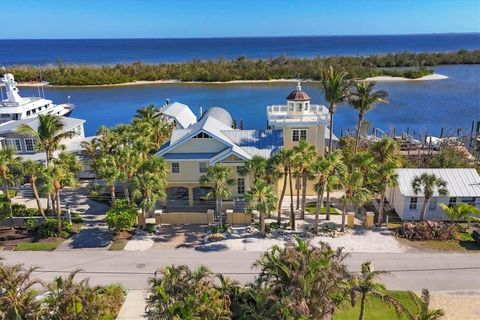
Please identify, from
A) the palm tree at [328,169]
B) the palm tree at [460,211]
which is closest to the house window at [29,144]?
the palm tree at [328,169]

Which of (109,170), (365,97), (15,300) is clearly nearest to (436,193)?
(365,97)

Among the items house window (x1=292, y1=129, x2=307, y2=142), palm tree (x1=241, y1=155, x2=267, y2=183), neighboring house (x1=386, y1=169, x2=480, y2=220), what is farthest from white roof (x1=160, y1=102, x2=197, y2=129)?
neighboring house (x1=386, y1=169, x2=480, y2=220)

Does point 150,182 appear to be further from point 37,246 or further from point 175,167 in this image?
point 37,246

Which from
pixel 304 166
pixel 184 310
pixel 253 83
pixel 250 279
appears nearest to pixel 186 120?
pixel 304 166

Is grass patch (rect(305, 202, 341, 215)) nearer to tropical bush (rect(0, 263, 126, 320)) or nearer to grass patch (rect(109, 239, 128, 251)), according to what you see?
grass patch (rect(109, 239, 128, 251))

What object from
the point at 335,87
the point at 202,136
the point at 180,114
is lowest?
the point at 202,136

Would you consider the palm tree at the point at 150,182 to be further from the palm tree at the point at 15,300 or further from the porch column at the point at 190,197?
the palm tree at the point at 15,300
